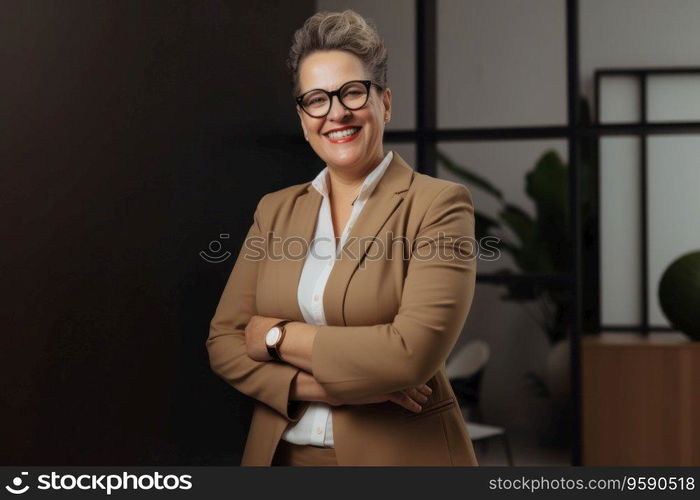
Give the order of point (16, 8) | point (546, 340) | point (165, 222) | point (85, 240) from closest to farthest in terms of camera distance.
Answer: point (16, 8), point (85, 240), point (165, 222), point (546, 340)

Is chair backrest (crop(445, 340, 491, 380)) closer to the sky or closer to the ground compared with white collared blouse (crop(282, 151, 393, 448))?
closer to the ground

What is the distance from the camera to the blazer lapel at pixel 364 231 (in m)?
1.47

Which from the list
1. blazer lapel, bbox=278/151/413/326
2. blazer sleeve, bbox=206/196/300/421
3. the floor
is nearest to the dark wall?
blazer sleeve, bbox=206/196/300/421

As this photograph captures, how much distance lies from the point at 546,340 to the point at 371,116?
1980 mm

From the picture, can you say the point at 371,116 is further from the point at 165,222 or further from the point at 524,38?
the point at 524,38

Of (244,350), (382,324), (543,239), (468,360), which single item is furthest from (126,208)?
(543,239)

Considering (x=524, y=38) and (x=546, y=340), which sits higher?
(x=524, y=38)

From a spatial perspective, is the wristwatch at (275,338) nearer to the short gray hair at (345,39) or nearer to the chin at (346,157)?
the chin at (346,157)

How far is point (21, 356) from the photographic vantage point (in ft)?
4.94

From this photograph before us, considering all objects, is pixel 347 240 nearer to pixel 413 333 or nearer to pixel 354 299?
pixel 354 299

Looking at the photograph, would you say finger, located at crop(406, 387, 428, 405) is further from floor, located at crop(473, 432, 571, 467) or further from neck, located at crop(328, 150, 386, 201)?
floor, located at crop(473, 432, 571, 467)

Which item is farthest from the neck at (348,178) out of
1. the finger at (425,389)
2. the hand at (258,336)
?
the finger at (425,389)

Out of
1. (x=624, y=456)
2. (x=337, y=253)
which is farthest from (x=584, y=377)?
(x=337, y=253)

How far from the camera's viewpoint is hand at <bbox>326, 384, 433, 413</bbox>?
4.74 ft
